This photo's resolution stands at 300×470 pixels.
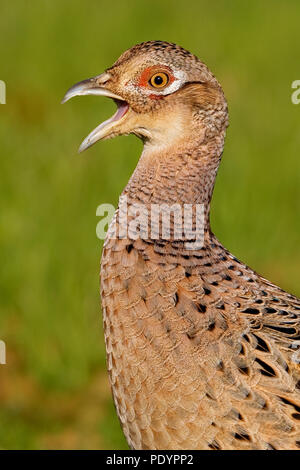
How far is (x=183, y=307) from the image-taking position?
3.92m

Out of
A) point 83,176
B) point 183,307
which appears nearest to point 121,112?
point 183,307

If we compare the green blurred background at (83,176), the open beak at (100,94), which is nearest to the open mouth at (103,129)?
the open beak at (100,94)

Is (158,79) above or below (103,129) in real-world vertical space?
above

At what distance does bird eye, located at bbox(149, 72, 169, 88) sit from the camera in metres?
4.12

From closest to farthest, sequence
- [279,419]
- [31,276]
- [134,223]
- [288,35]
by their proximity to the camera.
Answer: [279,419], [134,223], [31,276], [288,35]

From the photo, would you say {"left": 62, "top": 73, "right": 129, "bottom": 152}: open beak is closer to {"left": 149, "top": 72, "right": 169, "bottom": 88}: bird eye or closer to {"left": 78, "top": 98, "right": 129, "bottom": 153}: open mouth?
{"left": 78, "top": 98, "right": 129, "bottom": 153}: open mouth

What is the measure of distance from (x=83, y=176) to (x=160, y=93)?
4815 mm

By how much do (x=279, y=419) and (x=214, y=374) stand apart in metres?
0.33

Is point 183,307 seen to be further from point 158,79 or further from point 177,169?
point 158,79

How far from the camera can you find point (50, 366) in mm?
6938

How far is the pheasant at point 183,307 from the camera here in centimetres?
379
